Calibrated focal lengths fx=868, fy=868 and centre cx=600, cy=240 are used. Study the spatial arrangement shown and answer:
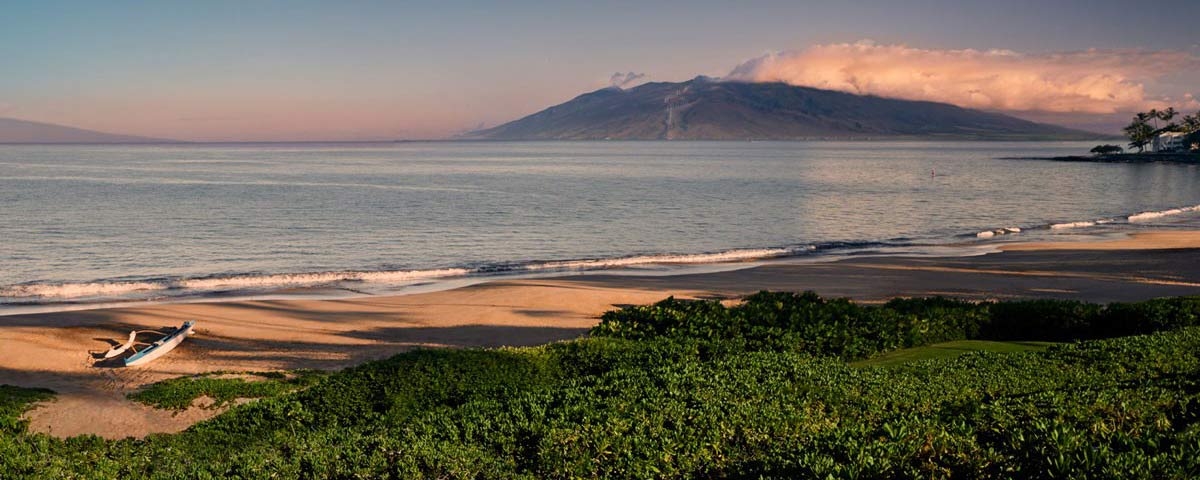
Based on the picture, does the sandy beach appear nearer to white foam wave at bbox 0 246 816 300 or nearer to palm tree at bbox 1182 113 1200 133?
white foam wave at bbox 0 246 816 300

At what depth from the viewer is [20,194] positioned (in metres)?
69.6

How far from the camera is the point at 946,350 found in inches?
548

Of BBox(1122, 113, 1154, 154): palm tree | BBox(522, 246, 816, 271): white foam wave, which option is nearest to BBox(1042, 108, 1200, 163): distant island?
BBox(1122, 113, 1154, 154): palm tree

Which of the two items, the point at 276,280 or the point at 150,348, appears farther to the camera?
the point at 276,280

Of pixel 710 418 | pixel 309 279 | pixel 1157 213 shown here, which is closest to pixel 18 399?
pixel 710 418

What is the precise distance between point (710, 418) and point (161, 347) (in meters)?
14.1

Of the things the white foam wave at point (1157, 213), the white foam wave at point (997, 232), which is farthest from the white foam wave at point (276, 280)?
the white foam wave at point (1157, 213)

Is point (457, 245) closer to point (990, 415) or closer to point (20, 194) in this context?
point (990, 415)

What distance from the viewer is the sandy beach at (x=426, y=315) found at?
1597cm

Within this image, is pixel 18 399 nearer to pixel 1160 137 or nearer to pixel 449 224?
pixel 449 224

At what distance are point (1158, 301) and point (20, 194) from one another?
78.3m

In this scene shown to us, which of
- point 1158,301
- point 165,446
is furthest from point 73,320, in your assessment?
point 1158,301

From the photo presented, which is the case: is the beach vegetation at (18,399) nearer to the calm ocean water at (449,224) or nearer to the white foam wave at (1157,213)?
the calm ocean water at (449,224)

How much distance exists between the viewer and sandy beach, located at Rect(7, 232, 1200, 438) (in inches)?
629
